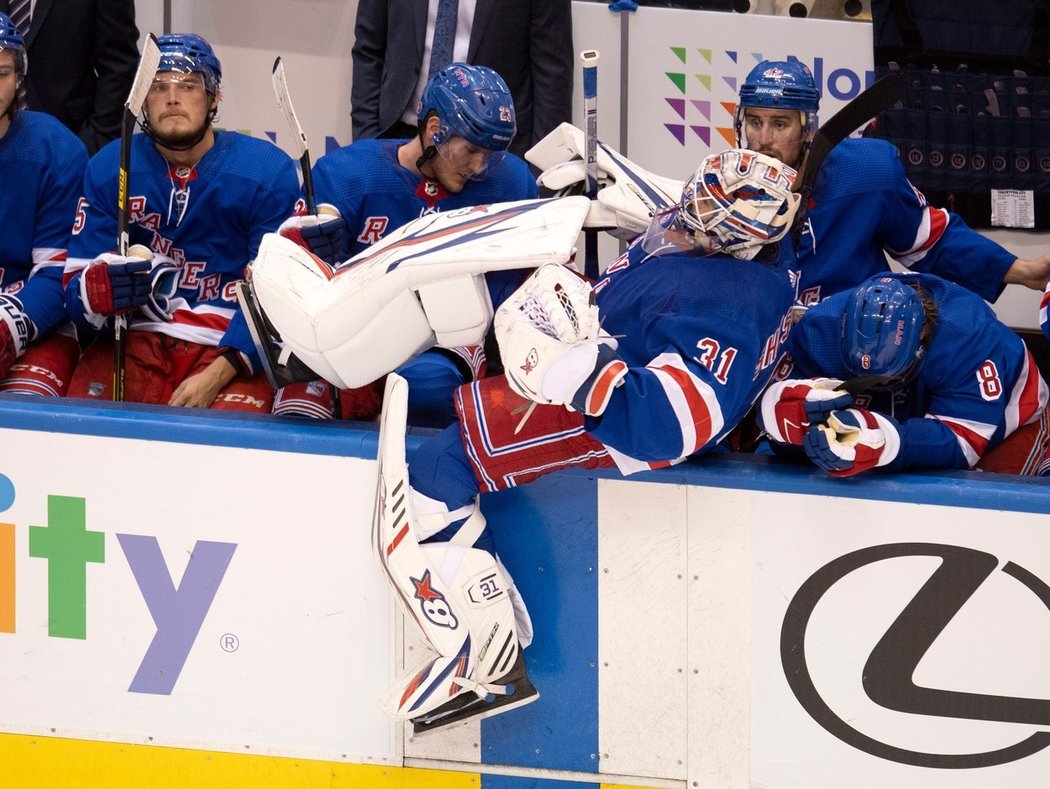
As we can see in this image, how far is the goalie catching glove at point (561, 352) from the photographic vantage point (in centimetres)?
180

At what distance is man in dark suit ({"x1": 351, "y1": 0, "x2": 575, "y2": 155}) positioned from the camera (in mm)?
3604

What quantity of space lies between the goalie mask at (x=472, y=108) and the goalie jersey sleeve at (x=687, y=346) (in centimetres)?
55

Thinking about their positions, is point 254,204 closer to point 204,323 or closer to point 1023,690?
point 204,323

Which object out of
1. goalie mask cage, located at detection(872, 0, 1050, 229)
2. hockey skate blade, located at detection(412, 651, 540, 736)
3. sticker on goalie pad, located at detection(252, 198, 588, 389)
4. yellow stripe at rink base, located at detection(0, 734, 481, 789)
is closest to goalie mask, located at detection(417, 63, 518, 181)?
sticker on goalie pad, located at detection(252, 198, 588, 389)

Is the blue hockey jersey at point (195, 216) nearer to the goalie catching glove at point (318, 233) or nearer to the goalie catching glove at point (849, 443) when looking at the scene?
the goalie catching glove at point (318, 233)

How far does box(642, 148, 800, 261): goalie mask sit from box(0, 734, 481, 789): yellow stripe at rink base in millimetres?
993

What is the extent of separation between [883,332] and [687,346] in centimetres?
49

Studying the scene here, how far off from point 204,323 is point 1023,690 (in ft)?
5.73

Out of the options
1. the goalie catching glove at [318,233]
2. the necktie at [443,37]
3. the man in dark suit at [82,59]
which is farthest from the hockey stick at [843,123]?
the man in dark suit at [82,59]

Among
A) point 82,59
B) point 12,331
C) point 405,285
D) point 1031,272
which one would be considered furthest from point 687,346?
point 82,59

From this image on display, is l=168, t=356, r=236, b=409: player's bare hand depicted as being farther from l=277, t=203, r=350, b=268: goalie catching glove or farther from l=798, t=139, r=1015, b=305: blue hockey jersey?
l=798, t=139, r=1015, b=305: blue hockey jersey

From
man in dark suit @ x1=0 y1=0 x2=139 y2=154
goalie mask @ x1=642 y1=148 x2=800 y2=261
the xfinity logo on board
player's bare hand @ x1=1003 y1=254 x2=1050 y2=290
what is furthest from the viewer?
man in dark suit @ x1=0 y1=0 x2=139 y2=154

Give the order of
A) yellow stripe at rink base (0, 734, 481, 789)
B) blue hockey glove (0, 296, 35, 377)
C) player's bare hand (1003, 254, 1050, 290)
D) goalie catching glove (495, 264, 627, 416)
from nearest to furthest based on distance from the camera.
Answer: goalie catching glove (495, 264, 627, 416) → yellow stripe at rink base (0, 734, 481, 789) → blue hockey glove (0, 296, 35, 377) → player's bare hand (1003, 254, 1050, 290)

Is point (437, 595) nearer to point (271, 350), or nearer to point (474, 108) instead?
point (271, 350)
